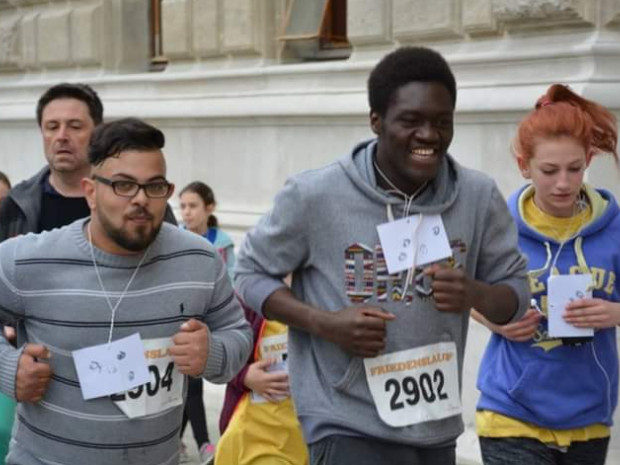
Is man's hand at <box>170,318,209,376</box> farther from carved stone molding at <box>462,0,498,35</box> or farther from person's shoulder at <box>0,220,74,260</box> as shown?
carved stone molding at <box>462,0,498,35</box>

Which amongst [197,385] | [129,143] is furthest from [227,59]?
[129,143]

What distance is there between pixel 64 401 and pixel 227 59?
6.83 metres

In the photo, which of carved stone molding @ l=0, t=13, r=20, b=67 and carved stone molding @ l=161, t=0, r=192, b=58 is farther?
carved stone molding @ l=0, t=13, r=20, b=67

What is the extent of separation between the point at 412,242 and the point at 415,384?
40 centimetres

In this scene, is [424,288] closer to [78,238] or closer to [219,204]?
[78,238]

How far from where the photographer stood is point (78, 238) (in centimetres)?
379

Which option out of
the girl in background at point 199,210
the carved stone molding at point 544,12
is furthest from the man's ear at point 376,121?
the girl in background at point 199,210

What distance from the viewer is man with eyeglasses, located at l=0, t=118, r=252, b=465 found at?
3664 millimetres

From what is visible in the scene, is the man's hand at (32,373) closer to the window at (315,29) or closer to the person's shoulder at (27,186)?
the person's shoulder at (27,186)

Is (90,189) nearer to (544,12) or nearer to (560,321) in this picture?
(560,321)

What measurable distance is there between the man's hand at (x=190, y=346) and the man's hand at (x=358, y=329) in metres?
0.35

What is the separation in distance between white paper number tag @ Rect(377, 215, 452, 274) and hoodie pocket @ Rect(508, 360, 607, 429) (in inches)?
38.2

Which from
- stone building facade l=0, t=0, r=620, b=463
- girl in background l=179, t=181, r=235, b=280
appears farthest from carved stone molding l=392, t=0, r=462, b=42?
girl in background l=179, t=181, r=235, b=280

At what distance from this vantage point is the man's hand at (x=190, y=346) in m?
3.69
